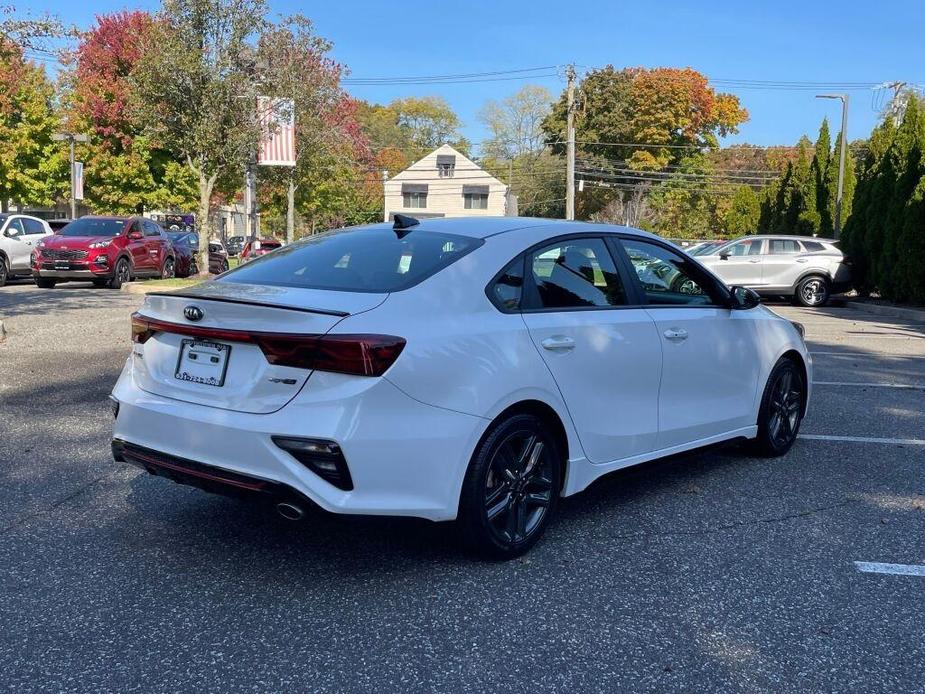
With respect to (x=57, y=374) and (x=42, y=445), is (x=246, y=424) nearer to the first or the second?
(x=42, y=445)

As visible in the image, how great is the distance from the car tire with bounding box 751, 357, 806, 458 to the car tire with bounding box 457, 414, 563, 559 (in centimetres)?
220

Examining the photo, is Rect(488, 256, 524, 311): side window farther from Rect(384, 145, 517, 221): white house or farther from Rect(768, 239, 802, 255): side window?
Rect(384, 145, 517, 221): white house

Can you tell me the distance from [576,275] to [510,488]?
3.96 feet

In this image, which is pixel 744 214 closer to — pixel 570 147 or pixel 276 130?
pixel 570 147

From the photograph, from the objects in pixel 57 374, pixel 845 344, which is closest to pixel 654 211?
pixel 845 344

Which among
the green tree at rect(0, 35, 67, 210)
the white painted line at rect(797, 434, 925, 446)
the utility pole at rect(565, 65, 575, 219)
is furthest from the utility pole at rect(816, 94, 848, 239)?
the green tree at rect(0, 35, 67, 210)

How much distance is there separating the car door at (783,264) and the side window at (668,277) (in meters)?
16.9

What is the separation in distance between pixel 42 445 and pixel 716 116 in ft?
240

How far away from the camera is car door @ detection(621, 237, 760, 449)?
4.90 metres

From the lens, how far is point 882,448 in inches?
251

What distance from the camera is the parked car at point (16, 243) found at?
20.4m

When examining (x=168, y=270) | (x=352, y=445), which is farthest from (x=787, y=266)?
(x=352, y=445)

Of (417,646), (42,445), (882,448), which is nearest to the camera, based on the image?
(417,646)

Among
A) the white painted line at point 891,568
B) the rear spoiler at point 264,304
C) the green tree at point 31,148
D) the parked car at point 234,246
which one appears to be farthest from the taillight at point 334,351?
the green tree at point 31,148
